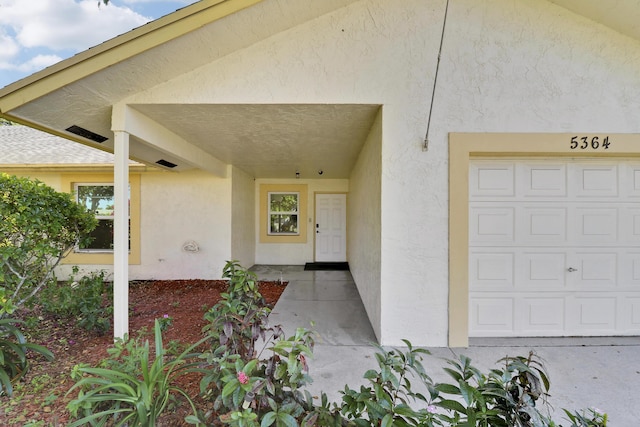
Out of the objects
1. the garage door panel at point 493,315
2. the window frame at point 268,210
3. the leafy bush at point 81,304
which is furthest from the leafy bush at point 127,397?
the window frame at point 268,210

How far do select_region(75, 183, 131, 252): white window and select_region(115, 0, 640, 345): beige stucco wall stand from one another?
4853mm

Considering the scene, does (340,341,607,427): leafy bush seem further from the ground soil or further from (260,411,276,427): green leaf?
the ground soil

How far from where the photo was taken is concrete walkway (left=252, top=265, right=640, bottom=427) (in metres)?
2.30

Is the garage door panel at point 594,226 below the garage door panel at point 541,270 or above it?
above

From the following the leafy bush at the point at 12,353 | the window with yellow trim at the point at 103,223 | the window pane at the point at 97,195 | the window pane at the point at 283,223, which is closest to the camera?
the leafy bush at the point at 12,353

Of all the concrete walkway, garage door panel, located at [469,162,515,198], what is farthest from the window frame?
garage door panel, located at [469,162,515,198]

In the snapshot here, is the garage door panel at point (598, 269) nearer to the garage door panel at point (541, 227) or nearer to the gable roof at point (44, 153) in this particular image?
the garage door panel at point (541, 227)

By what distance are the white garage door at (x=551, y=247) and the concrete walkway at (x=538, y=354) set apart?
236mm

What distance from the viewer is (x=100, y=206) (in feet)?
22.1

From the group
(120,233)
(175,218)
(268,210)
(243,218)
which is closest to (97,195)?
(175,218)

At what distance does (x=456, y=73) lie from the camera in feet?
10.5

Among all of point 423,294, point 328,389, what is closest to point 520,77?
point 423,294

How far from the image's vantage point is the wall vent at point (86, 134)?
11.4 ft

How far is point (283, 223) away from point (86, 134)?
590cm
